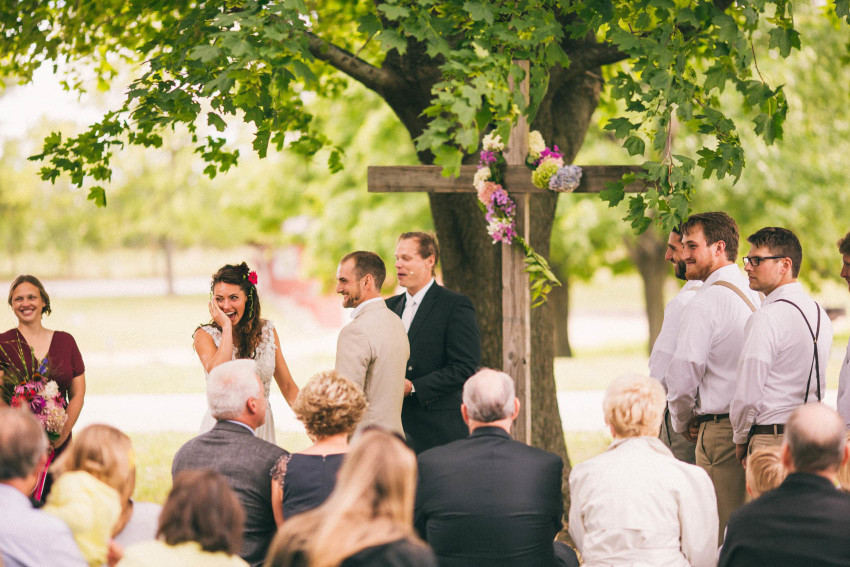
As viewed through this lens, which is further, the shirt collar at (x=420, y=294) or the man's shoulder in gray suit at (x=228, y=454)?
the shirt collar at (x=420, y=294)

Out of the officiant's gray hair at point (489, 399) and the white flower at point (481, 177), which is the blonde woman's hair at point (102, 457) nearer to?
the officiant's gray hair at point (489, 399)

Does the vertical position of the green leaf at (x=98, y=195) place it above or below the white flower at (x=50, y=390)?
above

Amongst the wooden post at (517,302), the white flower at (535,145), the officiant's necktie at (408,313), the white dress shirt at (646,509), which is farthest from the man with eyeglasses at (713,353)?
the officiant's necktie at (408,313)

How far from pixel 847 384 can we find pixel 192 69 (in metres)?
4.17

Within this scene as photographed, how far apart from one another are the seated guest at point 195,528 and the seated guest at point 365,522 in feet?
0.60

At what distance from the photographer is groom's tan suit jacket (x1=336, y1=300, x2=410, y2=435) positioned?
5148mm

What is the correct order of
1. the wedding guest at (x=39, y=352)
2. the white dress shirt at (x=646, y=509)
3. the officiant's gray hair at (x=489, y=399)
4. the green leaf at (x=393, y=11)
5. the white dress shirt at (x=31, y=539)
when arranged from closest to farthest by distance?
the white dress shirt at (x=31, y=539)
the white dress shirt at (x=646, y=509)
the officiant's gray hair at (x=489, y=399)
the green leaf at (x=393, y=11)
the wedding guest at (x=39, y=352)

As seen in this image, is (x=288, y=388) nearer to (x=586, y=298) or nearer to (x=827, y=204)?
(x=827, y=204)

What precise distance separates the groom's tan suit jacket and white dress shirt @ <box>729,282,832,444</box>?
1902 millimetres

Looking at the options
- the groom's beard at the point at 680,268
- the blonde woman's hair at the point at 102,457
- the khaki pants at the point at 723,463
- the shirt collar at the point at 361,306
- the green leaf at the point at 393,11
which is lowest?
the khaki pants at the point at 723,463

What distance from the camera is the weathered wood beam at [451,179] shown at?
18.8 feet

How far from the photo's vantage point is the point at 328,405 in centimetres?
392

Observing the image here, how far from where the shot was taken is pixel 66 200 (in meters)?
56.8

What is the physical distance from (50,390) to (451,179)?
3.12 metres
